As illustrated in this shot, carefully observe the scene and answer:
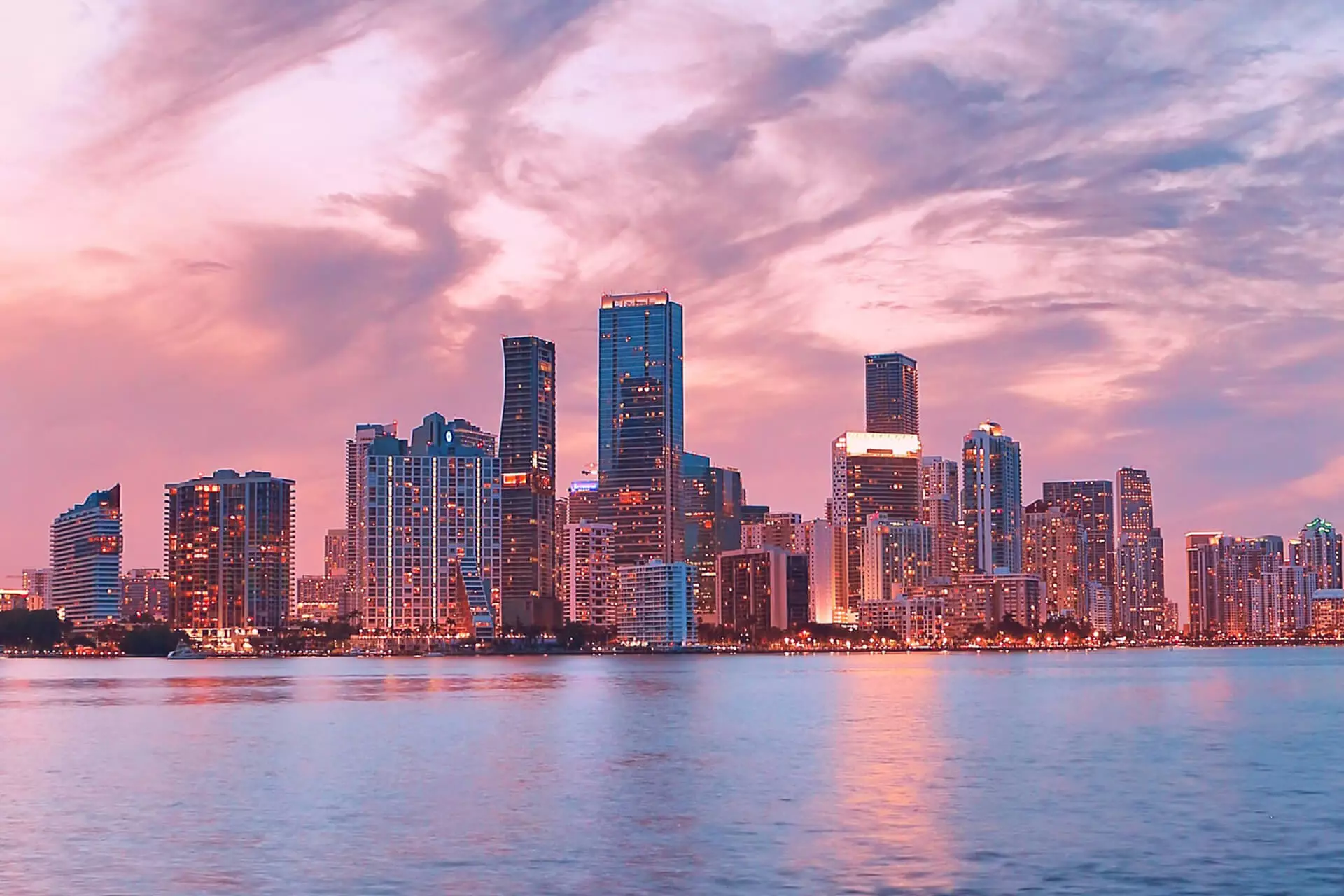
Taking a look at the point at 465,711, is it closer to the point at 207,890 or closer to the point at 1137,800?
the point at 1137,800

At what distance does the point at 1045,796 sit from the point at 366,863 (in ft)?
85.5

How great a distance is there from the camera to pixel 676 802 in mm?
59094

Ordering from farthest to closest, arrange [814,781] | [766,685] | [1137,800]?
[766,685] < [814,781] < [1137,800]

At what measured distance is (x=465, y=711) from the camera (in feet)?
386

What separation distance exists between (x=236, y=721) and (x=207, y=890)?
6912 cm

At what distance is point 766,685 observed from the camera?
17475 centimetres

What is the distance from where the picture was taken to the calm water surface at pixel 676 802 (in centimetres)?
4334

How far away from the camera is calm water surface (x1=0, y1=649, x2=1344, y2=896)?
4334 centimetres

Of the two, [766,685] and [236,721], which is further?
[766,685]

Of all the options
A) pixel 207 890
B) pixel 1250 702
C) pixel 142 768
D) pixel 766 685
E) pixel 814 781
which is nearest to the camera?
pixel 207 890

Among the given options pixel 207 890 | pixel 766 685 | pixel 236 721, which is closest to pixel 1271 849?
pixel 207 890

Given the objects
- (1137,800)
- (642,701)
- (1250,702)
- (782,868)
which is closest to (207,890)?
(782,868)

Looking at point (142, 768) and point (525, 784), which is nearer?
point (525, 784)

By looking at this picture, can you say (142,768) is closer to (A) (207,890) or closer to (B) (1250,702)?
(A) (207,890)
